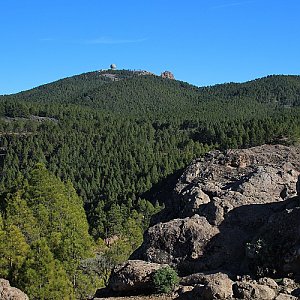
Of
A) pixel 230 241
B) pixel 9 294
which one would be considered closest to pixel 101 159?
pixel 9 294

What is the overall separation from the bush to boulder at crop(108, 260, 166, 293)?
1.26ft

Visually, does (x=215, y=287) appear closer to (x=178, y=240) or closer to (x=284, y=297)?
(x=284, y=297)

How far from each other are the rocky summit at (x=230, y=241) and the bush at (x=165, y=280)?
221 millimetres

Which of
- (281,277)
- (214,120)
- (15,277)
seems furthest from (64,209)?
(214,120)

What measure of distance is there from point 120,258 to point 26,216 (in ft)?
22.3

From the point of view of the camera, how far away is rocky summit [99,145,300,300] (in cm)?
1187

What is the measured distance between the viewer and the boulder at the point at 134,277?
13328 mm

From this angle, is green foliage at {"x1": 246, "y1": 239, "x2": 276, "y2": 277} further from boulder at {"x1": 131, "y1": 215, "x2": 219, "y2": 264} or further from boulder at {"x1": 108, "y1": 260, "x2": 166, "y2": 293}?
boulder at {"x1": 108, "y1": 260, "x2": 166, "y2": 293}

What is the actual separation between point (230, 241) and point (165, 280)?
2.60 metres

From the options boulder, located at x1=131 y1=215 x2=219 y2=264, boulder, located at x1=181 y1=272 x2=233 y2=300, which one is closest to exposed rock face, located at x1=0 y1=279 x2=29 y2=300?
boulder, located at x1=131 y1=215 x2=219 y2=264

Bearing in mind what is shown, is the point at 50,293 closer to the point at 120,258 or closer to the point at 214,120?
the point at 120,258

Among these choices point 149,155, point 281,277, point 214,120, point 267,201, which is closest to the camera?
point 281,277

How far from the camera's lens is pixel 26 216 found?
97.2 feet

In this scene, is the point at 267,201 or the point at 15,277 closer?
the point at 267,201
